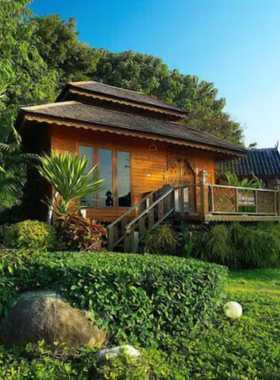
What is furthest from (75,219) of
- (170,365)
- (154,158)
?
(154,158)

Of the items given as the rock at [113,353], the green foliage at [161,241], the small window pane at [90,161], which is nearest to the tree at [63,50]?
the small window pane at [90,161]

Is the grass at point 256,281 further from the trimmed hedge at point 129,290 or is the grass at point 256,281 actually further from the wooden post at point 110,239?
the wooden post at point 110,239

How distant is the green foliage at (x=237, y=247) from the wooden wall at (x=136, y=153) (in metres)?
3.05

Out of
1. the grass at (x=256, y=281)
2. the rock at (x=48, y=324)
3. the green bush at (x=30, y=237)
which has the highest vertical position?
the green bush at (x=30, y=237)

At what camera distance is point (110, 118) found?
12.0 meters

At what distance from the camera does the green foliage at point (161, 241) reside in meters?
9.76

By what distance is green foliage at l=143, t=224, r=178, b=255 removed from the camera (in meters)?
9.76

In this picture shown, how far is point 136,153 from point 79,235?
573 cm

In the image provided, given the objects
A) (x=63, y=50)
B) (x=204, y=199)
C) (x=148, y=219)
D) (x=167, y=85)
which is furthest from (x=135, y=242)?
(x=167, y=85)

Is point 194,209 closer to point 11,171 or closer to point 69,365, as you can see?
point 11,171

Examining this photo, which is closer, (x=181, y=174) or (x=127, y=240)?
(x=127, y=240)

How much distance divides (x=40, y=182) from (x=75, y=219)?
4.60 m

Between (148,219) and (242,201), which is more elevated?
(242,201)

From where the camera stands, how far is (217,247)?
32.3ft
